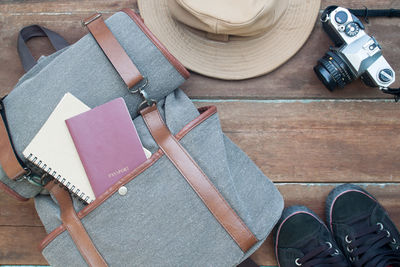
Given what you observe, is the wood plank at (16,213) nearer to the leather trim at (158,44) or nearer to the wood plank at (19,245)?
the wood plank at (19,245)

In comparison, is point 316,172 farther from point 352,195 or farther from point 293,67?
point 293,67

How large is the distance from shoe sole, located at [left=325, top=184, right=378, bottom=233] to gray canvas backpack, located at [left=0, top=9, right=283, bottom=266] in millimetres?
251

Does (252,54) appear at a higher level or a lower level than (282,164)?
higher

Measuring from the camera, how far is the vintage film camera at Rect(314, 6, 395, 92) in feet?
2.47

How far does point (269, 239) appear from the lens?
0.86m

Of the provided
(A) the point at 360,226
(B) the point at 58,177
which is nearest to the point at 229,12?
(B) the point at 58,177

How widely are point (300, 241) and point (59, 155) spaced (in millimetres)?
615

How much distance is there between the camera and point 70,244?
0.64 m

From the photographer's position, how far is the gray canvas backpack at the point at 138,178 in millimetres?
635

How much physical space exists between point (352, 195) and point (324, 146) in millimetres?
144

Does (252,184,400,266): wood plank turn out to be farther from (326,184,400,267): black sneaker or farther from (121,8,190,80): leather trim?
(121,8,190,80): leather trim

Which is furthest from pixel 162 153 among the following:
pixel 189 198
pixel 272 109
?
pixel 272 109

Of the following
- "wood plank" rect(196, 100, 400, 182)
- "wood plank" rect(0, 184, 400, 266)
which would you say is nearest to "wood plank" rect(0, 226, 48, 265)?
"wood plank" rect(0, 184, 400, 266)

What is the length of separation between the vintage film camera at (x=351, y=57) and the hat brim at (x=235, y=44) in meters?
0.07
